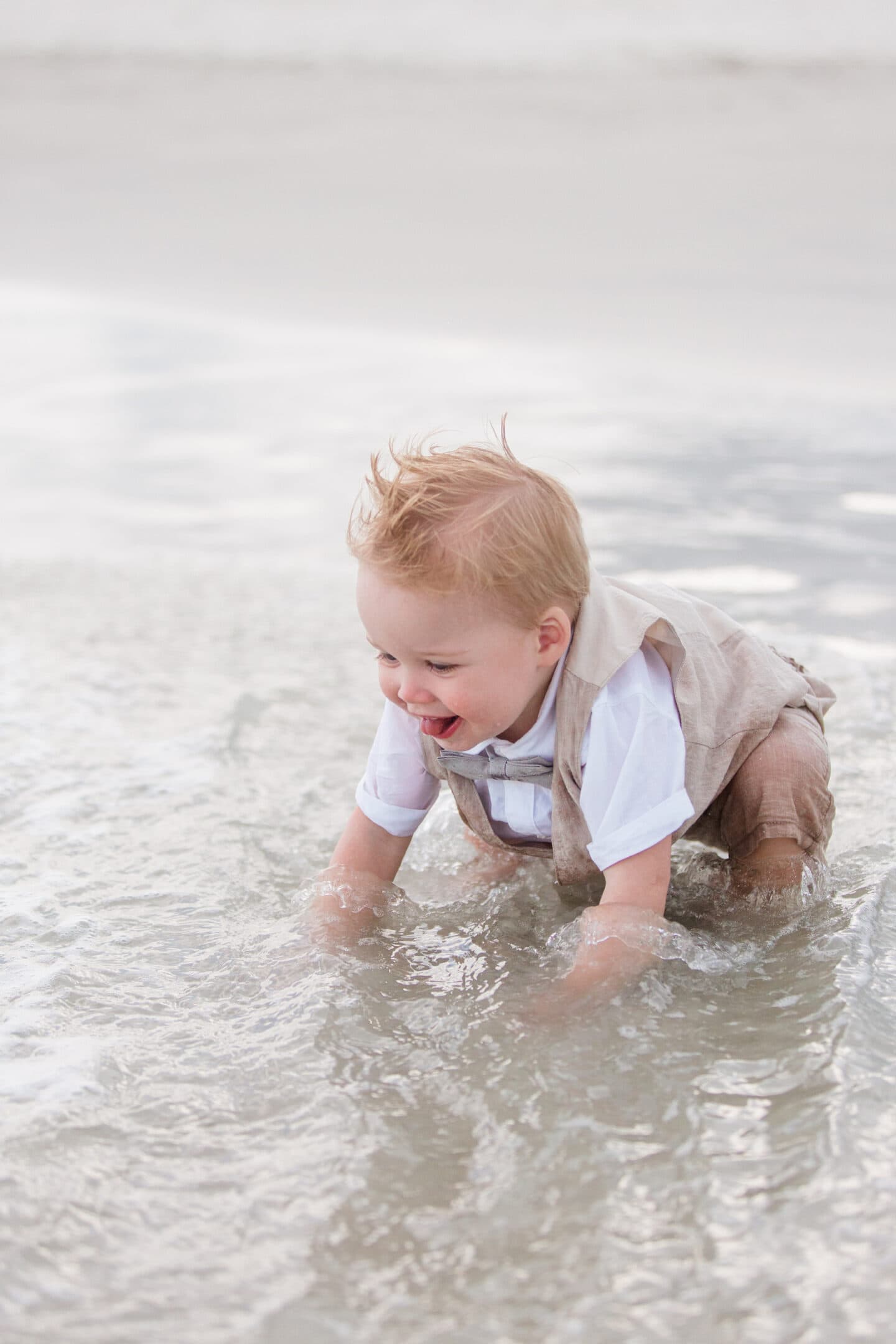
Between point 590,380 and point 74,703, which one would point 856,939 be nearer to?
point 74,703

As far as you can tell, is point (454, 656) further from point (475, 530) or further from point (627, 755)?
point (627, 755)

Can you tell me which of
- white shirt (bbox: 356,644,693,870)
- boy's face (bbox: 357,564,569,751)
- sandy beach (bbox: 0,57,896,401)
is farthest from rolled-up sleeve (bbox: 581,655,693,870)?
sandy beach (bbox: 0,57,896,401)

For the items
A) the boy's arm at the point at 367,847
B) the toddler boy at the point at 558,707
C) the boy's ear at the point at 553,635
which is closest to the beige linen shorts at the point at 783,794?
the toddler boy at the point at 558,707

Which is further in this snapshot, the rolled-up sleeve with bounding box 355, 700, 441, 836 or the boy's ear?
the rolled-up sleeve with bounding box 355, 700, 441, 836

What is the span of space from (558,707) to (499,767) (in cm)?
12

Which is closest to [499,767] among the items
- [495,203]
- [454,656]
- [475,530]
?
[454,656]

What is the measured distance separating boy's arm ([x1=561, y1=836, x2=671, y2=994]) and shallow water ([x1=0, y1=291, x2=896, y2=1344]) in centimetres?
4

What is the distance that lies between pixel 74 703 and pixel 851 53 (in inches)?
396

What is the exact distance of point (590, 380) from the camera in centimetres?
702

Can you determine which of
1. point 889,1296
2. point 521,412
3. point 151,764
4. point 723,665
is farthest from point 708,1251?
point 521,412

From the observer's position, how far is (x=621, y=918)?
1660 millimetres

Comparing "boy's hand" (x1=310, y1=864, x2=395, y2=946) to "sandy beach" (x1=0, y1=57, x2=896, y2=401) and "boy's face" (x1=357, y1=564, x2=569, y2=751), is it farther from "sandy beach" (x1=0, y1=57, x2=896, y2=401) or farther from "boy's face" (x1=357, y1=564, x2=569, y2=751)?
"sandy beach" (x1=0, y1=57, x2=896, y2=401)

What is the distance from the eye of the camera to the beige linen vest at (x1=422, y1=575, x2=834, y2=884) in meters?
1.69

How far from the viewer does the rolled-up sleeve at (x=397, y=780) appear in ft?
6.08
